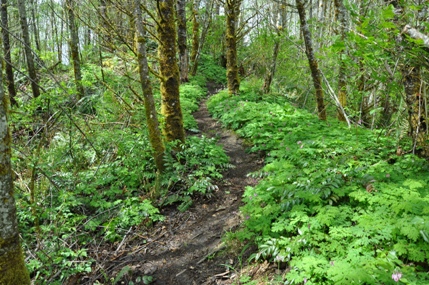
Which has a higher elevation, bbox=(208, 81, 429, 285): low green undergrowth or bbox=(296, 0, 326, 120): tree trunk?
bbox=(296, 0, 326, 120): tree trunk

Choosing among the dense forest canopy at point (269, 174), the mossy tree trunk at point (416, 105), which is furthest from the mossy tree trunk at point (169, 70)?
the mossy tree trunk at point (416, 105)

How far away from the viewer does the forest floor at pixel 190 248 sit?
11.5 feet

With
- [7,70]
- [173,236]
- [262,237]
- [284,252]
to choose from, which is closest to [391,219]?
[284,252]

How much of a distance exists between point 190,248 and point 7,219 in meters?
2.31

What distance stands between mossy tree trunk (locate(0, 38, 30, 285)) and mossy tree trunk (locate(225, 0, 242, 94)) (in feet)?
28.3

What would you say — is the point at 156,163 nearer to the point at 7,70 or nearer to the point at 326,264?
the point at 326,264

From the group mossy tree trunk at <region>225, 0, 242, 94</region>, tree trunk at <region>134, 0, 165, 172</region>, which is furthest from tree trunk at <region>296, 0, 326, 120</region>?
mossy tree trunk at <region>225, 0, 242, 94</region>

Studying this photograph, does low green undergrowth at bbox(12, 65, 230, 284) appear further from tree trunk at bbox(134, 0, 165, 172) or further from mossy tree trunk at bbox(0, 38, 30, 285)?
mossy tree trunk at bbox(0, 38, 30, 285)

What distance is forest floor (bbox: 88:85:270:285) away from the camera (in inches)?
138

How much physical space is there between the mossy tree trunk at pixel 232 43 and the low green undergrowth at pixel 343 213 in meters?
5.55

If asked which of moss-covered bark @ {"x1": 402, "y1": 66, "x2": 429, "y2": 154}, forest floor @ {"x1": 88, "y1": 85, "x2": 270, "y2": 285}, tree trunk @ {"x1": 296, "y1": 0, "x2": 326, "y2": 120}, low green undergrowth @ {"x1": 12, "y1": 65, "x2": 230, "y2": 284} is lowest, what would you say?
forest floor @ {"x1": 88, "y1": 85, "x2": 270, "y2": 285}

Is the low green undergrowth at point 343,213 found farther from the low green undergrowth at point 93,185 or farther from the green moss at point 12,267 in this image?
the green moss at point 12,267

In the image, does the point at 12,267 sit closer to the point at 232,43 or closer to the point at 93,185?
the point at 93,185

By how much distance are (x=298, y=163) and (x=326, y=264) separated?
235cm
